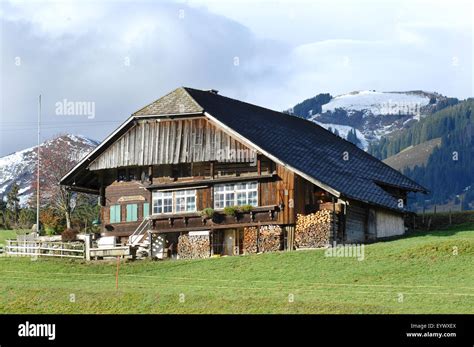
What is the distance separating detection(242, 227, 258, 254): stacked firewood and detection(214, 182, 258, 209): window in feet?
4.61

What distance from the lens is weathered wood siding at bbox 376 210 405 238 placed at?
6525 cm

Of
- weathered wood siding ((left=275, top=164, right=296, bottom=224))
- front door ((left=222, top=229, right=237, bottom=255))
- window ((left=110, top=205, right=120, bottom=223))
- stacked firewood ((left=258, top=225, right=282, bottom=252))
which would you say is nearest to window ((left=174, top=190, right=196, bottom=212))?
front door ((left=222, top=229, right=237, bottom=255))

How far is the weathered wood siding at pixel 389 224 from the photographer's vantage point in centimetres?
6525

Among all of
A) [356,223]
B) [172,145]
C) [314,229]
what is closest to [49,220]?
[172,145]

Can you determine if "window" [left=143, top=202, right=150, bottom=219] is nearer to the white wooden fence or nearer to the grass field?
the white wooden fence

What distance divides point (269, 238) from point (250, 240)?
3.72 ft

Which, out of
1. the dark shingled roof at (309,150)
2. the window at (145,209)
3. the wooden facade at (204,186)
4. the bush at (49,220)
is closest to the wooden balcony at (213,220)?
the wooden facade at (204,186)

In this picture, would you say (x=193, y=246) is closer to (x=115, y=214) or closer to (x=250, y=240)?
(x=250, y=240)

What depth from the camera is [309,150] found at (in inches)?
2608

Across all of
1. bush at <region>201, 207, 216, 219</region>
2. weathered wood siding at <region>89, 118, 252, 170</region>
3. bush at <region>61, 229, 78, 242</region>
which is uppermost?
weathered wood siding at <region>89, 118, 252, 170</region>

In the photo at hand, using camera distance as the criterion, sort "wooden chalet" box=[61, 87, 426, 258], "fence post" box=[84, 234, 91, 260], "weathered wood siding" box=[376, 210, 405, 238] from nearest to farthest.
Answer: "fence post" box=[84, 234, 91, 260] < "wooden chalet" box=[61, 87, 426, 258] < "weathered wood siding" box=[376, 210, 405, 238]

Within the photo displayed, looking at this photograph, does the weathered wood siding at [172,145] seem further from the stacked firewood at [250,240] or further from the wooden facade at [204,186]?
the stacked firewood at [250,240]

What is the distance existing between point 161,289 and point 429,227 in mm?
28284
